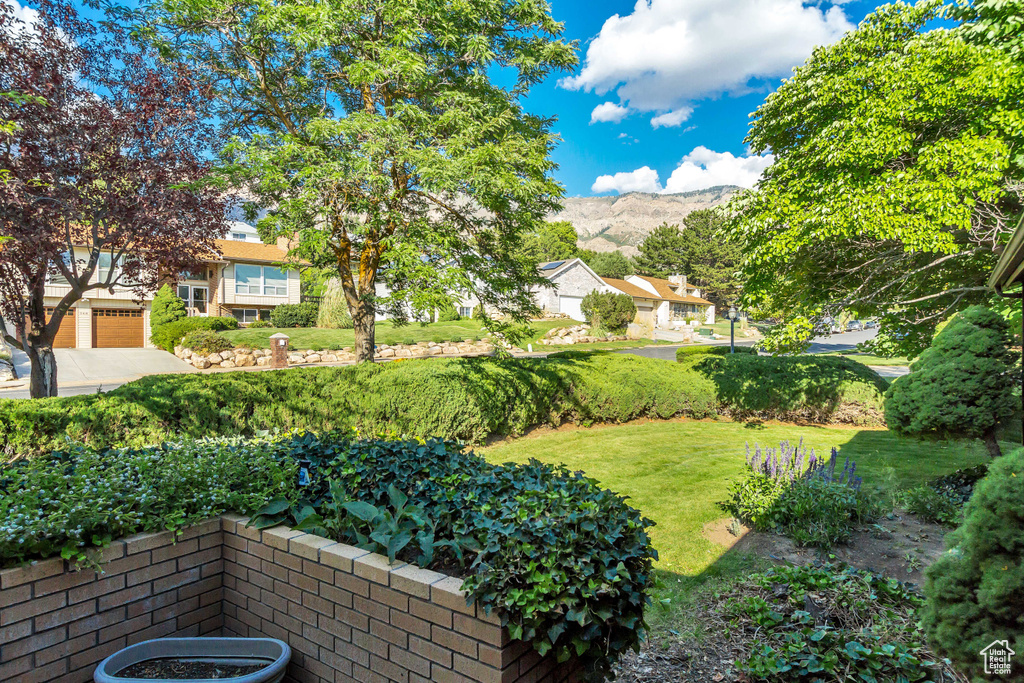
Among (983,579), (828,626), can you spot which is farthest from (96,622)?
(828,626)

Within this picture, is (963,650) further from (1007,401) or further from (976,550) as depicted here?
(1007,401)

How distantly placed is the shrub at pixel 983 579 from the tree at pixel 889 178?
6.48 meters

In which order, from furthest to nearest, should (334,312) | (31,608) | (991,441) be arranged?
(334,312) → (991,441) → (31,608)

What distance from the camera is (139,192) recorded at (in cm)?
599

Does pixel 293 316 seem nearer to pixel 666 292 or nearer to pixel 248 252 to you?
pixel 248 252

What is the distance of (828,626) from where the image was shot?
9.82 feet

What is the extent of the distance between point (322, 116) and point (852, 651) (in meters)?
10.2

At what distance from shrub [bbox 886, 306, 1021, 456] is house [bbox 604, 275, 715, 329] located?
3541 centimetres

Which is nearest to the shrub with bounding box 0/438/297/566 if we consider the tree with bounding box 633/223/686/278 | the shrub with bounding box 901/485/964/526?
the shrub with bounding box 901/485/964/526

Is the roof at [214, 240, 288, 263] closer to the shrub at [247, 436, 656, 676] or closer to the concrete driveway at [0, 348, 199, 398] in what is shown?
the concrete driveway at [0, 348, 199, 398]

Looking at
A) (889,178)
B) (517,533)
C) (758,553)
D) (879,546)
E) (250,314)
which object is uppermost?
(889,178)

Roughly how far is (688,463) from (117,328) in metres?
29.8

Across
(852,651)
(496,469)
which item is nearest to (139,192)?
(496,469)

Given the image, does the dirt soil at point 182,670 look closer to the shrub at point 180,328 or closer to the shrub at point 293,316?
the shrub at point 180,328
